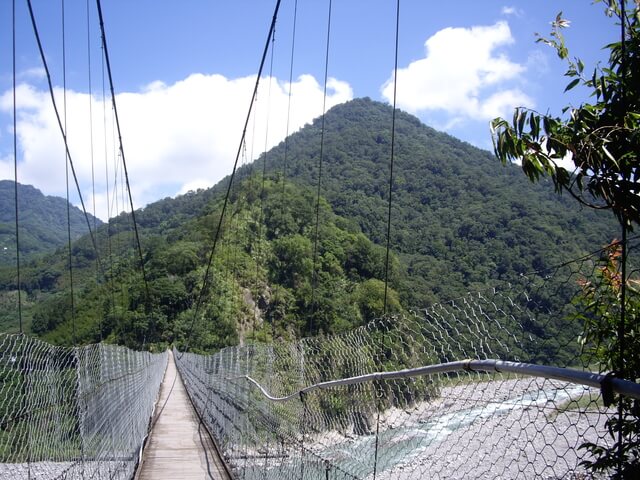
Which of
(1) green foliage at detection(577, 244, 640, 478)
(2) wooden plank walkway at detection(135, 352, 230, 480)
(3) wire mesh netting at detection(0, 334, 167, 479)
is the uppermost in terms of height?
(1) green foliage at detection(577, 244, 640, 478)

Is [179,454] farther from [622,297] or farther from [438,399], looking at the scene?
[622,297]

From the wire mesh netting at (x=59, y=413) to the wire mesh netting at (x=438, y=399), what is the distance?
90 centimetres

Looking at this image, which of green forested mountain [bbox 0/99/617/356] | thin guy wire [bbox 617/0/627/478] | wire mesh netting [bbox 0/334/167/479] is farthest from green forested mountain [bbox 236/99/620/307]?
wire mesh netting [bbox 0/334/167/479]

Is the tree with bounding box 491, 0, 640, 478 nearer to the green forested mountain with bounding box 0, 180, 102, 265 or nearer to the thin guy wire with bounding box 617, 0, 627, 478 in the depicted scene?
the thin guy wire with bounding box 617, 0, 627, 478

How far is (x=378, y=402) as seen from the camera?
2107 mm

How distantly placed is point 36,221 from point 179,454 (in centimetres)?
7528

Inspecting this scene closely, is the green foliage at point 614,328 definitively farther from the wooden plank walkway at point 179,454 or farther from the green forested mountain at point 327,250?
the wooden plank walkway at point 179,454

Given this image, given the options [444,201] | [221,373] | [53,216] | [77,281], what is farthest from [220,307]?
[53,216]

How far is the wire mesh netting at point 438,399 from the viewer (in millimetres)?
1367

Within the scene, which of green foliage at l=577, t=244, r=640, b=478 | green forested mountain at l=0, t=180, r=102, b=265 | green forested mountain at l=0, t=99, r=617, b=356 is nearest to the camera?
green foliage at l=577, t=244, r=640, b=478

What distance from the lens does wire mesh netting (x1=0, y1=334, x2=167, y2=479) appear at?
196cm

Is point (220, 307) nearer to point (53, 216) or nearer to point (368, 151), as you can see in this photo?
point (368, 151)

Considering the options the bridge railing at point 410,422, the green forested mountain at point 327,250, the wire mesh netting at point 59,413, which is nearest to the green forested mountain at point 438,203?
the green forested mountain at point 327,250

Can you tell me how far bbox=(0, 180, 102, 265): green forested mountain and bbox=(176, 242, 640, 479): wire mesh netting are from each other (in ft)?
134
